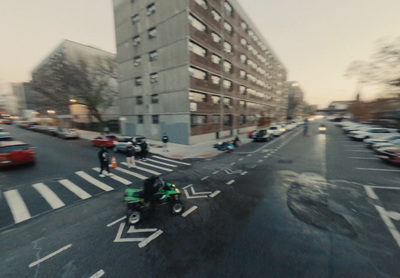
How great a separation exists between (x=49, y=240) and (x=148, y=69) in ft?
Answer: 72.9

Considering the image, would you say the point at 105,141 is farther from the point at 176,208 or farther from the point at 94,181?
the point at 176,208

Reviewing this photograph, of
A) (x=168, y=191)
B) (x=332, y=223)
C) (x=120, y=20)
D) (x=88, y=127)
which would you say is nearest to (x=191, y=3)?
(x=120, y=20)

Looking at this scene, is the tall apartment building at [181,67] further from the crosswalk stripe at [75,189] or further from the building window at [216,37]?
the crosswalk stripe at [75,189]

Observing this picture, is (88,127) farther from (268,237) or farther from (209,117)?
(268,237)

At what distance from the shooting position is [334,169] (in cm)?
1030

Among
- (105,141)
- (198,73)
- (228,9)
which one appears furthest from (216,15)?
(105,141)

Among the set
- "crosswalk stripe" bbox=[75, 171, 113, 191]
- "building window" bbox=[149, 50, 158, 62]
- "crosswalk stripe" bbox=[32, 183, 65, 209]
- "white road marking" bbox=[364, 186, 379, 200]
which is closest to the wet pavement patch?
"white road marking" bbox=[364, 186, 379, 200]

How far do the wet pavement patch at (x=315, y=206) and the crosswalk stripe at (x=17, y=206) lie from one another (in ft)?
32.4

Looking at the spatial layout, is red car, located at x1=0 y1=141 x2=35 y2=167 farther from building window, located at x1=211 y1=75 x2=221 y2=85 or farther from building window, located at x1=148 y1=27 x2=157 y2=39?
building window, located at x1=211 y1=75 x2=221 y2=85

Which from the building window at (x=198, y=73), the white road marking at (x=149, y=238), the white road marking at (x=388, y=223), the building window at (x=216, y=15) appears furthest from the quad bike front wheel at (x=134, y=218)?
the building window at (x=216, y=15)

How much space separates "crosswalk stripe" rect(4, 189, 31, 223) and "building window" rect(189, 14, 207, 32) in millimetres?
21811

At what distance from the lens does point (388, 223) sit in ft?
16.5

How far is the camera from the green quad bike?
5234 mm

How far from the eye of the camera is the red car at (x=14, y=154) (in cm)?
1012
